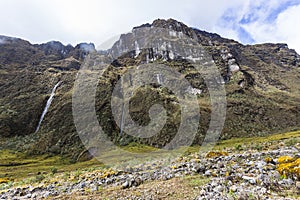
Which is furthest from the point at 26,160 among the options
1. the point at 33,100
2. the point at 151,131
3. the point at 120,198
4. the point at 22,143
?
the point at 120,198

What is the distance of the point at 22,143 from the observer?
15250 centimetres

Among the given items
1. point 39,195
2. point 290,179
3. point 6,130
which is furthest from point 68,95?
point 290,179

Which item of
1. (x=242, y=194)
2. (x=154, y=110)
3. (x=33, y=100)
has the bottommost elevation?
(x=242, y=194)

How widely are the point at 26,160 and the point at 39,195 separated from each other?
118m

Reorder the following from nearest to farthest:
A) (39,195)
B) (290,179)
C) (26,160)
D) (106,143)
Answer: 1. (290,179)
2. (39,195)
3. (26,160)
4. (106,143)

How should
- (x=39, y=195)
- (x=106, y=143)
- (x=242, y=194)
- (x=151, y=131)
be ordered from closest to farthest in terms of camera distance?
1. (x=242, y=194)
2. (x=39, y=195)
3. (x=106, y=143)
4. (x=151, y=131)

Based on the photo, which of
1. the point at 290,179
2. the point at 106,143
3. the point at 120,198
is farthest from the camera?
the point at 106,143

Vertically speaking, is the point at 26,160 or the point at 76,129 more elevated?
the point at 76,129

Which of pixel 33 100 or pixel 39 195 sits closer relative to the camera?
pixel 39 195

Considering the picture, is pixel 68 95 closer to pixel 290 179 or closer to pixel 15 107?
pixel 15 107

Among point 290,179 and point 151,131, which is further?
point 151,131

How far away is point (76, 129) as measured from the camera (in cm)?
16525

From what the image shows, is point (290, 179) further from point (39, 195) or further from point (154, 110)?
point (154, 110)

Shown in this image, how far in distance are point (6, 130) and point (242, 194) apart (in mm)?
182572
